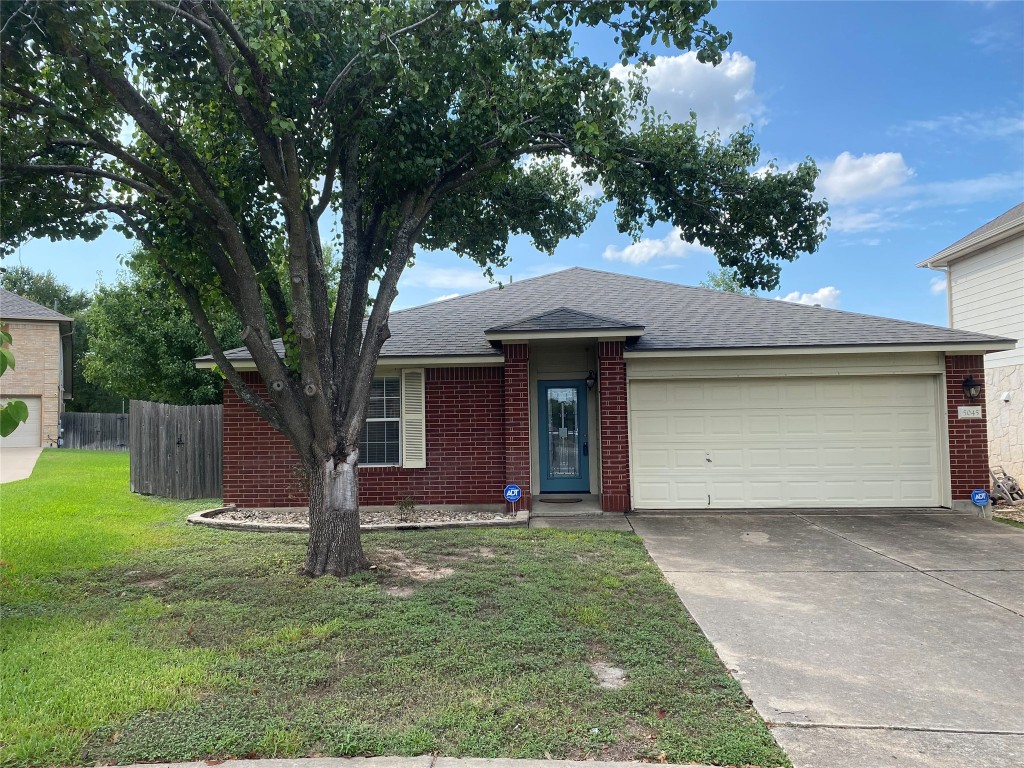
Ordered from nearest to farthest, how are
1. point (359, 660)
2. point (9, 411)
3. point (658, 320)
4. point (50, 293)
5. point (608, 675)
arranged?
point (9, 411) → point (608, 675) → point (359, 660) → point (658, 320) → point (50, 293)

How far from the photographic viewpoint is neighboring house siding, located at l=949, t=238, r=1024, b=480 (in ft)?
41.5

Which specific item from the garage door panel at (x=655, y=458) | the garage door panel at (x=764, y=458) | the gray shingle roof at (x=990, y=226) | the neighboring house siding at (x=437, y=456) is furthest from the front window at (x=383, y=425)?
the gray shingle roof at (x=990, y=226)

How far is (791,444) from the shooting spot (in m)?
10.3

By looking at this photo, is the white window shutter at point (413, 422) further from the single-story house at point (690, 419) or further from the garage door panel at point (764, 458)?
the garage door panel at point (764, 458)

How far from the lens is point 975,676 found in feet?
13.0

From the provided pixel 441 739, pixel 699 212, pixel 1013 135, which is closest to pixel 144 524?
pixel 441 739

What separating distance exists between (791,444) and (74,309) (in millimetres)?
46797

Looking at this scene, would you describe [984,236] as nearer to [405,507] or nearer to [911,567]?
[911,567]

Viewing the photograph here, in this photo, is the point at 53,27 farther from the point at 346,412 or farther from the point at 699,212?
the point at 699,212

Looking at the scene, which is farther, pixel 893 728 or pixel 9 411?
pixel 893 728

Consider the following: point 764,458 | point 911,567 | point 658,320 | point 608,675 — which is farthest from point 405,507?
point 911,567

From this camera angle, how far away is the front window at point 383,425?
1059 centimetres

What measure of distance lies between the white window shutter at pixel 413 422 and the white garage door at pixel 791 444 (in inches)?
136

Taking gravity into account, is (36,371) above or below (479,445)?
above
